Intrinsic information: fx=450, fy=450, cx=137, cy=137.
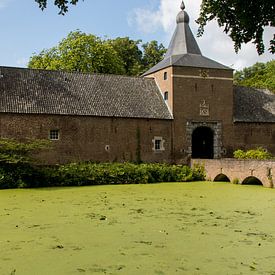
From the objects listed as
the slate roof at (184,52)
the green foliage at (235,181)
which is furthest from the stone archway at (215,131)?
the green foliage at (235,181)

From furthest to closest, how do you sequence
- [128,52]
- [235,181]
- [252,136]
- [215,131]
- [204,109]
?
1. [128,52]
2. [252,136]
3. [215,131]
4. [204,109]
5. [235,181]

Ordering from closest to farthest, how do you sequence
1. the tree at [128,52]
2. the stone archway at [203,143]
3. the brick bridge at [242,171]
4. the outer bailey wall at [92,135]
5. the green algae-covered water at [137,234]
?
the green algae-covered water at [137,234] → the brick bridge at [242,171] → the outer bailey wall at [92,135] → the stone archway at [203,143] → the tree at [128,52]

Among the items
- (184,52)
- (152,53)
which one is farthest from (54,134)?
(152,53)

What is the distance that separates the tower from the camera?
996 inches

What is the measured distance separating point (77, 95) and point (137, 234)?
1593 cm

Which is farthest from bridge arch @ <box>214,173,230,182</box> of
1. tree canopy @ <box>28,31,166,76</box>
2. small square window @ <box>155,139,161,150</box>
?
tree canopy @ <box>28,31,166,76</box>

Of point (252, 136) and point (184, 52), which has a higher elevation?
point (184, 52)

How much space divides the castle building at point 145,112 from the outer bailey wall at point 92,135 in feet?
0.16

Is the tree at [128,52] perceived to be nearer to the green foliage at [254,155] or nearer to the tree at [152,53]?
the tree at [152,53]

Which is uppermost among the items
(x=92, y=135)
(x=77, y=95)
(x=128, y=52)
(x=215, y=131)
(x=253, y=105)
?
(x=128, y=52)

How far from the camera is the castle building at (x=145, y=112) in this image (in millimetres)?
22484

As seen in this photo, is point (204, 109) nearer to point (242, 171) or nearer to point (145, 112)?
point (145, 112)

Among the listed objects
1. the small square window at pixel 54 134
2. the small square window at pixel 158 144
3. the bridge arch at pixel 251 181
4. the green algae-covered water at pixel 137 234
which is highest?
the small square window at pixel 54 134

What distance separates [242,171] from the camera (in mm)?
20453
